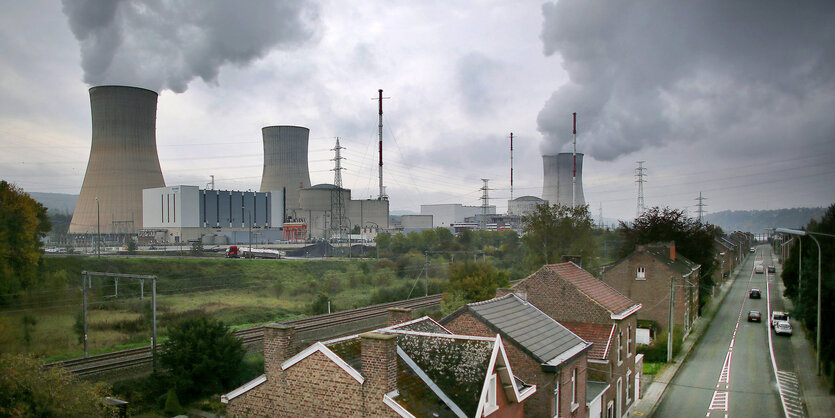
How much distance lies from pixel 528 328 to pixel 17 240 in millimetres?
40108

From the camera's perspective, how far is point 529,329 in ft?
55.2

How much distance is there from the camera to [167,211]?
81688 mm

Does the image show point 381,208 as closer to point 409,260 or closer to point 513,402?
point 409,260

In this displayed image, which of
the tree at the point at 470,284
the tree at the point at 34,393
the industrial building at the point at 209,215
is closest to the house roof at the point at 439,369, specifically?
the tree at the point at 34,393

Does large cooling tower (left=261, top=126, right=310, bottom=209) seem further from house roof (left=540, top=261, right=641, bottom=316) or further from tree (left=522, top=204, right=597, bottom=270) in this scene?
house roof (left=540, top=261, right=641, bottom=316)

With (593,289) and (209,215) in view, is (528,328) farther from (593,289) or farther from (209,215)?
(209,215)

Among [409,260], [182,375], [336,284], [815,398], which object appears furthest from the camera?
[409,260]

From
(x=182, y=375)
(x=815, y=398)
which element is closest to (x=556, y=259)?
(x=815, y=398)

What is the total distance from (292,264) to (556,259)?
30.3 m

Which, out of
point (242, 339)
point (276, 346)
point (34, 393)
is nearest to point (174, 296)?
point (242, 339)

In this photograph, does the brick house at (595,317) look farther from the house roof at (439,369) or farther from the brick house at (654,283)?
the brick house at (654,283)

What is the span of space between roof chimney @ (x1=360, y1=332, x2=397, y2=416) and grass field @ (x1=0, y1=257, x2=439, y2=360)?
22.6 m

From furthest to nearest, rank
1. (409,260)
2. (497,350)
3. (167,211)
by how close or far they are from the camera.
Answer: (167,211), (409,260), (497,350)

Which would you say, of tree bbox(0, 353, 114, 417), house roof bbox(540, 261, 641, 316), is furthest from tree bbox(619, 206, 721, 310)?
tree bbox(0, 353, 114, 417)
